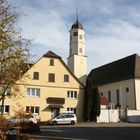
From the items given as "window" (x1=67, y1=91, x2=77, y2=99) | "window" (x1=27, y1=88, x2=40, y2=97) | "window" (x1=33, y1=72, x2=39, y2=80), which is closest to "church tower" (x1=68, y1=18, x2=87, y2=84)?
"window" (x1=67, y1=91, x2=77, y2=99)

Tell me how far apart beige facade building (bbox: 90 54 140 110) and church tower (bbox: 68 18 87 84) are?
15.6 feet

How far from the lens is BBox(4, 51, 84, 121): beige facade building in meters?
52.0

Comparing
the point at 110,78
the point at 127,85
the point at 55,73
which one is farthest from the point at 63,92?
the point at 110,78

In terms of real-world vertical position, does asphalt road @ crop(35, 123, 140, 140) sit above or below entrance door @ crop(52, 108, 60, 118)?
below

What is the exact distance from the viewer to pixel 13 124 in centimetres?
1734

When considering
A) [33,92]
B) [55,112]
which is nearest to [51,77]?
[33,92]

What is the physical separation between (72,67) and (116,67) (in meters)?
12.3

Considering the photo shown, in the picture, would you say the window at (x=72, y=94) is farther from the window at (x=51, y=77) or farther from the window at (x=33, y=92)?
the window at (x=33, y=92)

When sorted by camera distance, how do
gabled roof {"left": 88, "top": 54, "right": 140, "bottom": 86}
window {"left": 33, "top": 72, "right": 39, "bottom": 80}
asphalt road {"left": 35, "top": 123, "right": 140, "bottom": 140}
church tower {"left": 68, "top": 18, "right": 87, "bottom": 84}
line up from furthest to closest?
church tower {"left": 68, "top": 18, "right": 87, "bottom": 84} < gabled roof {"left": 88, "top": 54, "right": 140, "bottom": 86} < window {"left": 33, "top": 72, "right": 39, "bottom": 80} < asphalt road {"left": 35, "top": 123, "right": 140, "bottom": 140}

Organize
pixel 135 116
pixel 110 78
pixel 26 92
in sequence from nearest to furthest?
pixel 26 92 → pixel 135 116 → pixel 110 78

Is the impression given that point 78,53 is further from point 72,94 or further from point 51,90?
point 51,90

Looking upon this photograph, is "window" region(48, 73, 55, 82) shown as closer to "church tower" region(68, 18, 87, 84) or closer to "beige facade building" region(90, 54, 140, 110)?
"beige facade building" region(90, 54, 140, 110)

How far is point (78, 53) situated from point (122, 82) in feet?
59.4

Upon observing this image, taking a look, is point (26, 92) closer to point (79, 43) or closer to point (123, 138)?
point (123, 138)
